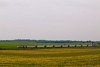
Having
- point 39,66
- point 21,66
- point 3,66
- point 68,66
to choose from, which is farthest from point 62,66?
point 3,66

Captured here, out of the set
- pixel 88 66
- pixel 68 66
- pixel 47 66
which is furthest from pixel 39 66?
pixel 88 66

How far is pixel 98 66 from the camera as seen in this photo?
2870cm

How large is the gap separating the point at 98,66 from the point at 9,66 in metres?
9.27

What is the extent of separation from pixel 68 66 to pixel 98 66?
306cm

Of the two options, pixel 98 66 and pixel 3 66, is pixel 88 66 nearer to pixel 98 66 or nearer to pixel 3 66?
pixel 98 66

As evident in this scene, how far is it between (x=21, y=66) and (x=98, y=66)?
7.93 m

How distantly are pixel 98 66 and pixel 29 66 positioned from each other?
7.13 m

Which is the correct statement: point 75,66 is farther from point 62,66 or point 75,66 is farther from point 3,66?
point 3,66

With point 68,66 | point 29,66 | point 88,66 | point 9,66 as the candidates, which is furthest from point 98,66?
point 9,66

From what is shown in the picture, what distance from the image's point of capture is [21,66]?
29.2 m

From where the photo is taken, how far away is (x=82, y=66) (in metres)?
29.0

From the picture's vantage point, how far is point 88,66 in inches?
1138

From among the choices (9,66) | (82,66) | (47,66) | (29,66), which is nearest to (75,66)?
(82,66)

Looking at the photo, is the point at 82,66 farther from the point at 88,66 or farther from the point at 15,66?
the point at 15,66
